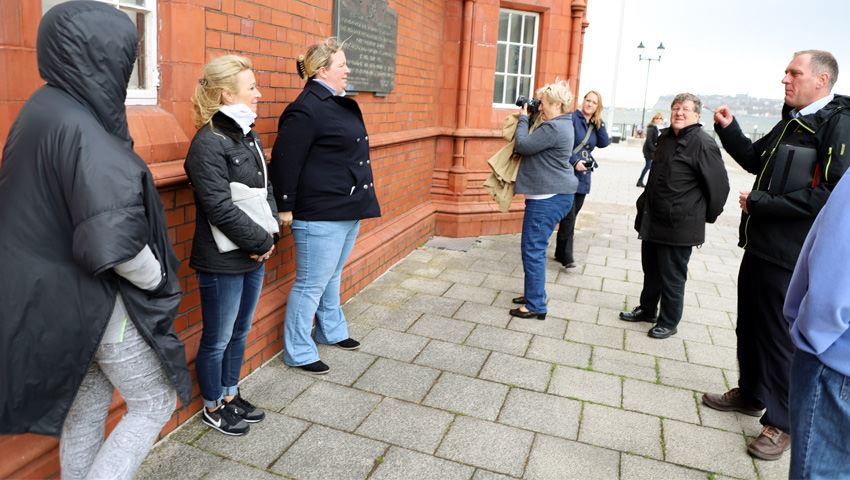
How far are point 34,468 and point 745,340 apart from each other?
3615 mm

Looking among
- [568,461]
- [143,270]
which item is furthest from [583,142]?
[143,270]

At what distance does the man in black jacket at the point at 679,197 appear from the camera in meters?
4.46

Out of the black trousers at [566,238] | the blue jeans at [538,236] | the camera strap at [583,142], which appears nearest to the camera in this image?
the blue jeans at [538,236]

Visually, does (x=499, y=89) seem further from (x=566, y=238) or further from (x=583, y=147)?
(x=566, y=238)

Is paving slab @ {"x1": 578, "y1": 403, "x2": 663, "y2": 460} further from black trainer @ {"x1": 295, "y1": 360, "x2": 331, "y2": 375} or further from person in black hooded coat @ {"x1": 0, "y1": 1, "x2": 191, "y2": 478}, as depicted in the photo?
person in black hooded coat @ {"x1": 0, "y1": 1, "x2": 191, "y2": 478}

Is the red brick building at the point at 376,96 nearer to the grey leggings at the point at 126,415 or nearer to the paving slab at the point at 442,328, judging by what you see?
the grey leggings at the point at 126,415

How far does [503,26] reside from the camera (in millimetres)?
8617

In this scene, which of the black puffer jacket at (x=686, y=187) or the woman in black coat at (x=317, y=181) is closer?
the woman in black coat at (x=317, y=181)

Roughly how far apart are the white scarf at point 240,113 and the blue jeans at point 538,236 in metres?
2.66

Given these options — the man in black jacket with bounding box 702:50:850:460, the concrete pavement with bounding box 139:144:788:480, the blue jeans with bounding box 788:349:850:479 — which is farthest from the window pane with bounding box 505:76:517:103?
the blue jeans with bounding box 788:349:850:479

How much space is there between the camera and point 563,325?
5.07 meters

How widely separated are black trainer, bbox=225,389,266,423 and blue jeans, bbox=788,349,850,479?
2.44 meters

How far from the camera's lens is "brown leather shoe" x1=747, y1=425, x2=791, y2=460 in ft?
10.6

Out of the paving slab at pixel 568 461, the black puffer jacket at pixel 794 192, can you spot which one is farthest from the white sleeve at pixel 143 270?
the black puffer jacket at pixel 794 192
